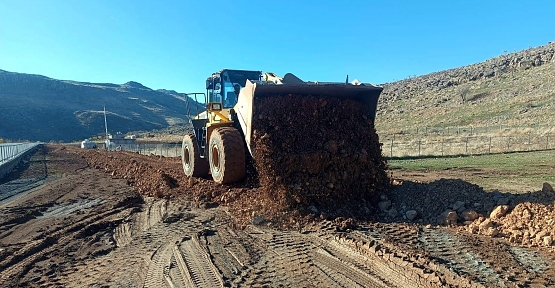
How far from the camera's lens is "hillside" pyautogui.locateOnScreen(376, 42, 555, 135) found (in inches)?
1506

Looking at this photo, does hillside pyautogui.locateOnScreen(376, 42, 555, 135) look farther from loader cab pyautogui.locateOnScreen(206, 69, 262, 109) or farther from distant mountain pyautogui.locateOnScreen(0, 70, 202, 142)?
distant mountain pyautogui.locateOnScreen(0, 70, 202, 142)

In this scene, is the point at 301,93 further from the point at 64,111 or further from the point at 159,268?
the point at 64,111

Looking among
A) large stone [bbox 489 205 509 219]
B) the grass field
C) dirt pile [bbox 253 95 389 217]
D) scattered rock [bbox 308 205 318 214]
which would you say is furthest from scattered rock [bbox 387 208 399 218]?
the grass field

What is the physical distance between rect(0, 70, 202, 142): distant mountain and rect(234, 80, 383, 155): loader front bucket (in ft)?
142

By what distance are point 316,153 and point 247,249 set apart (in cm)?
232

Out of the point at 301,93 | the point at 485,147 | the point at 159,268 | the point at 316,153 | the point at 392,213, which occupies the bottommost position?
the point at 159,268

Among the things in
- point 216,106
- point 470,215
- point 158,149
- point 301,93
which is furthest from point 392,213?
point 158,149

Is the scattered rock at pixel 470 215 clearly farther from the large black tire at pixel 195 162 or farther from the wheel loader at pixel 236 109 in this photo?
the large black tire at pixel 195 162

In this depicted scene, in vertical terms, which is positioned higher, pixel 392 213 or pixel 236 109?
pixel 236 109

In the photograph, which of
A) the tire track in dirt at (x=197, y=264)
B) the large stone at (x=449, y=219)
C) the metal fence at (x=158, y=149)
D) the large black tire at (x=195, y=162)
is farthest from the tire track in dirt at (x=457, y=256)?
the metal fence at (x=158, y=149)

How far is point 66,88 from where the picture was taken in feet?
427

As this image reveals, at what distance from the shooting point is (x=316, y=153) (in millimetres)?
6863

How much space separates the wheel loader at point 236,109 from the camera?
7418 millimetres

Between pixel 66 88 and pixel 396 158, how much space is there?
5346 inches
